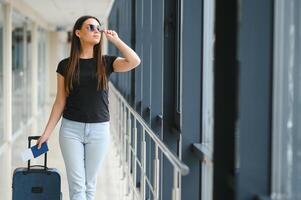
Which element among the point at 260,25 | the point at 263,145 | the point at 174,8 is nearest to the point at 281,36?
the point at 260,25

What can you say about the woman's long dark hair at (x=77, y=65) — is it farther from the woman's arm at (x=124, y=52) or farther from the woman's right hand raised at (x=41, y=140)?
the woman's right hand raised at (x=41, y=140)

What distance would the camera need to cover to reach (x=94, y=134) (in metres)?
3.09

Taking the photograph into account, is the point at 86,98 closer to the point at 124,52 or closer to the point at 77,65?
the point at 77,65

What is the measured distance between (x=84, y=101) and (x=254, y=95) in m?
1.58

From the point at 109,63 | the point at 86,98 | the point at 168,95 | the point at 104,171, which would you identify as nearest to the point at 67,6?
the point at 104,171

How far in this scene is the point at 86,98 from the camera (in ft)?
10.2

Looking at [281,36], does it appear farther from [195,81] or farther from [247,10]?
[195,81]

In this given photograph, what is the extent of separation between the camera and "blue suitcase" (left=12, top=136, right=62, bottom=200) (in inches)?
122

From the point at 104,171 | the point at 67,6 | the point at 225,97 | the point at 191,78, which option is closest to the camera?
the point at 225,97

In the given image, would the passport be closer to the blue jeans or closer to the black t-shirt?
the blue jeans

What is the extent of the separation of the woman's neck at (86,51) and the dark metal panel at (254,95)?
5.27ft

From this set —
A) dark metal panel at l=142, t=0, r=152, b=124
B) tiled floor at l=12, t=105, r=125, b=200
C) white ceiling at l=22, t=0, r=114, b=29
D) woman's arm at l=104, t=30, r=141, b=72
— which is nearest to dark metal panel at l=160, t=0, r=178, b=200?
woman's arm at l=104, t=30, r=141, b=72

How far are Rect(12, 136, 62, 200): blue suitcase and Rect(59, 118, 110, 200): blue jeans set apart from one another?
0.34ft

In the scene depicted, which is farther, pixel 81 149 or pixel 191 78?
pixel 81 149
